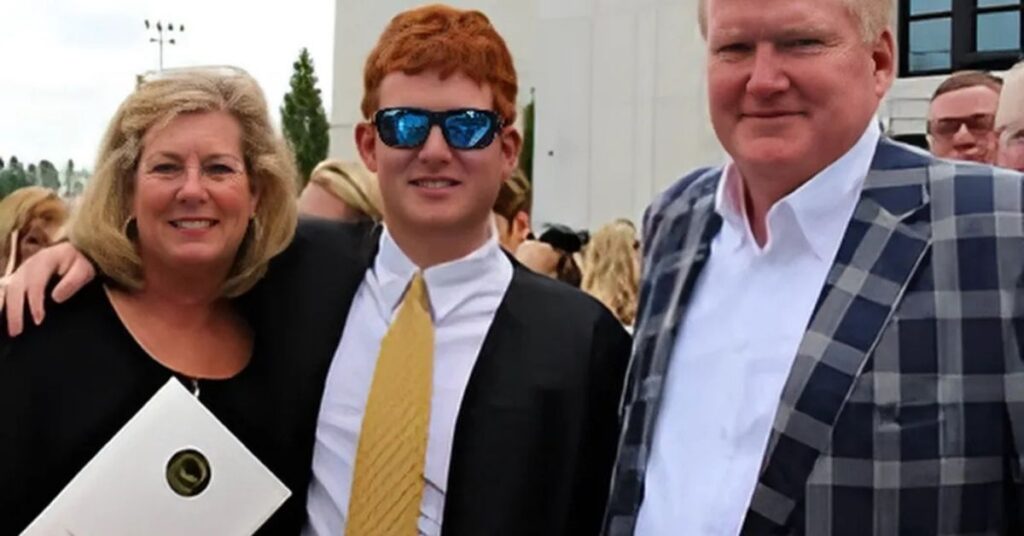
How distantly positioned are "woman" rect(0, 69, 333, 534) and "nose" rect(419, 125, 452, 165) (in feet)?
1.24

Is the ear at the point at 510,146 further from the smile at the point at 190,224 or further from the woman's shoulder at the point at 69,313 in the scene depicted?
the woman's shoulder at the point at 69,313

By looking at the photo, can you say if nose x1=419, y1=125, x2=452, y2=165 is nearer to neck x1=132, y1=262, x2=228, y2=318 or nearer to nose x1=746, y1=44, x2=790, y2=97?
neck x1=132, y1=262, x2=228, y2=318

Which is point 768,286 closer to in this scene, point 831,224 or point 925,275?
point 831,224

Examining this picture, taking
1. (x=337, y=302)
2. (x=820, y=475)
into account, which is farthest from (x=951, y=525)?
(x=337, y=302)

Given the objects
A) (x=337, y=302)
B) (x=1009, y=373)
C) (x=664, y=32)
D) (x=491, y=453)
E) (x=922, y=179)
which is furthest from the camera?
(x=664, y=32)

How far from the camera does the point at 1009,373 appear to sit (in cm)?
175

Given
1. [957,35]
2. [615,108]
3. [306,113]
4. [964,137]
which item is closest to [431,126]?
[964,137]

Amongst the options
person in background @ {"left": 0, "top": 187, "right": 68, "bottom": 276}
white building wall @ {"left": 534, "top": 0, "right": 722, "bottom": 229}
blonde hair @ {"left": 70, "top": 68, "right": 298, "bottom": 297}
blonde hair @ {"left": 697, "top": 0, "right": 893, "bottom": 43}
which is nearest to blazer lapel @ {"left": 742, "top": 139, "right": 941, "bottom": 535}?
blonde hair @ {"left": 697, "top": 0, "right": 893, "bottom": 43}

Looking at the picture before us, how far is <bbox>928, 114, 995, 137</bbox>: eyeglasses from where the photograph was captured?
4.14m

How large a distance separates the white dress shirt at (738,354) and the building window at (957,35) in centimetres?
1279

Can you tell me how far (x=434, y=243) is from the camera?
8.29 feet

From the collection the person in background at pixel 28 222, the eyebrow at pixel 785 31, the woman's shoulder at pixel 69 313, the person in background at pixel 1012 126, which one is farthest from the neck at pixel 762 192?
the person in background at pixel 28 222

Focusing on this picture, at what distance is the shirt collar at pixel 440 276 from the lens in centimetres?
253

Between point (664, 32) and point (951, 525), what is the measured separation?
55.7ft
